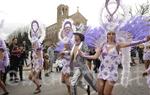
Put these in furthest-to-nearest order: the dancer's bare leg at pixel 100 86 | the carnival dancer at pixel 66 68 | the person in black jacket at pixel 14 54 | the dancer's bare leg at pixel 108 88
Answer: the person in black jacket at pixel 14 54 < the carnival dancer at pixel 66 68 < the dancer's bare leg at pixel 100 86 < the dancer's bare leg at pixel 108 88

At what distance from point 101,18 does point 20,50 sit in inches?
313

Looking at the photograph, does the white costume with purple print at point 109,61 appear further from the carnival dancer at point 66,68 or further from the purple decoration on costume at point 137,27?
the carnival dancer at point 66,68

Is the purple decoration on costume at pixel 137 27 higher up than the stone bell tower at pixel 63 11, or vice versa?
the stone bell tower at pixel 63 11

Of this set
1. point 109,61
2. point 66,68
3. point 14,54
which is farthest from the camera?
point 14,54

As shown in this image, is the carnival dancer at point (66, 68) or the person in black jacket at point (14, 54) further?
the person in black jacket at point (14, 54)

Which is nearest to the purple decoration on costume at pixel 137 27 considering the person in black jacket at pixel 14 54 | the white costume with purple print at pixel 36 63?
the white costume with purple print at pixel 36 63

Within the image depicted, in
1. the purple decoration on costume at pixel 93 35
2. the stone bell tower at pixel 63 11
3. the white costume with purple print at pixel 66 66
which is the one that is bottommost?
the white costume with purple print at pixel 66 66

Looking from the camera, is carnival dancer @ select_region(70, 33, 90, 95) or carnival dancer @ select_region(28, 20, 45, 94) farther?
carnival dancer @ select_region(28, 20, 45, 94)

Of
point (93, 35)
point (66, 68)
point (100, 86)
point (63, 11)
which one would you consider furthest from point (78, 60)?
point (63, 11)

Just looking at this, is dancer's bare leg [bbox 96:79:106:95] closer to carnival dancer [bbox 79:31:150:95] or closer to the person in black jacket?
carnival dancer [bbox 79:31:150:95]

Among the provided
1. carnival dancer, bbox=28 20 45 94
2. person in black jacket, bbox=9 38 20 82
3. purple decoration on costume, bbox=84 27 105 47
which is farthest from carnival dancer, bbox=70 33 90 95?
person in black jacket, bbox=9 38 20 82

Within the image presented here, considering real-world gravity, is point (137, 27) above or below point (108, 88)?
above

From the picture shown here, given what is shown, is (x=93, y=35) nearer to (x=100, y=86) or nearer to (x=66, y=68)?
(x=100, y=86)

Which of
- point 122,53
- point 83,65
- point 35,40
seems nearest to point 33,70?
point 35,40
